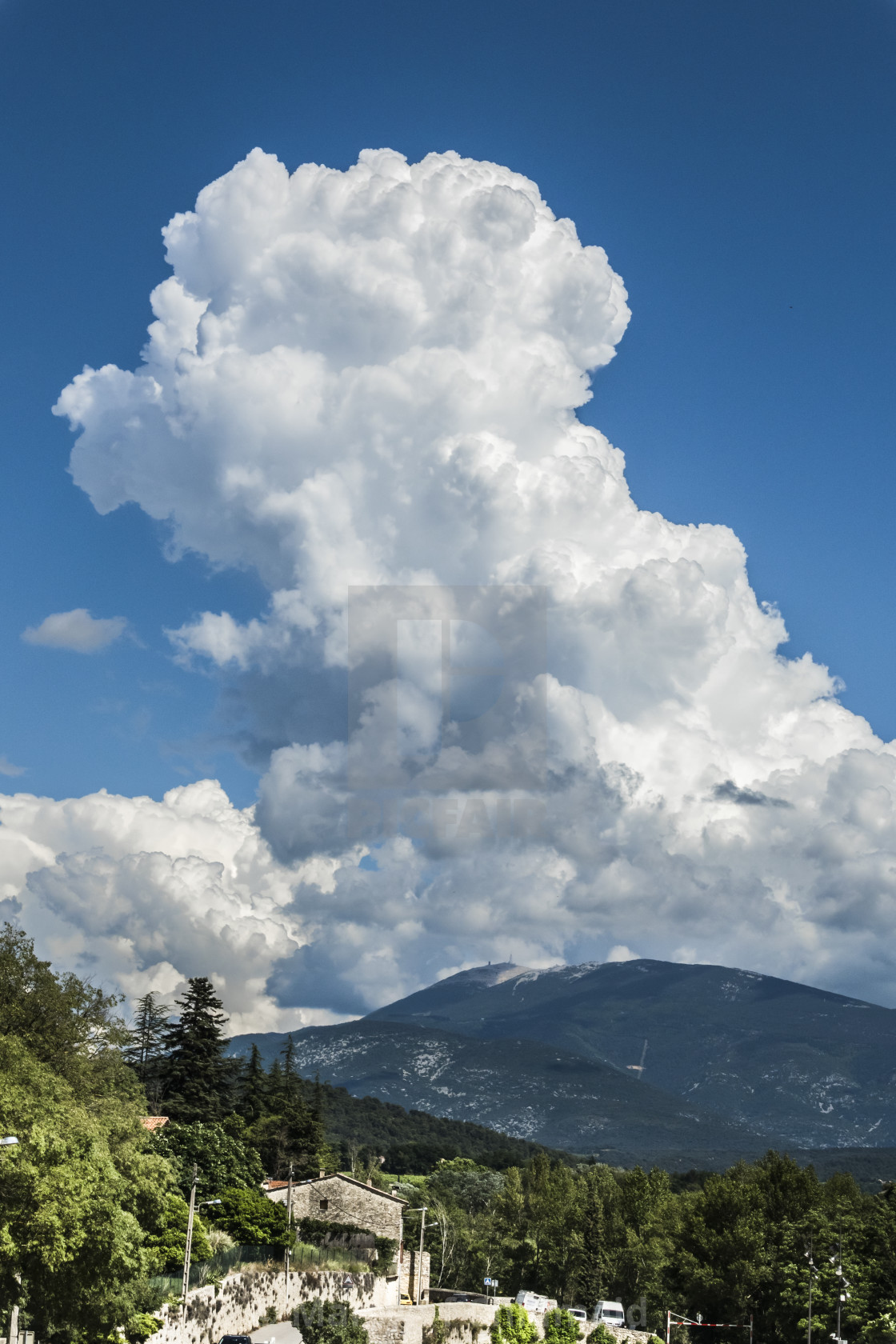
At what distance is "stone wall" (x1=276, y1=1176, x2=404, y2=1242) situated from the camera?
84.2 meters

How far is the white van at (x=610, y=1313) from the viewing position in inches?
2926

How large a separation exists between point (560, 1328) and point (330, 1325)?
16.2m

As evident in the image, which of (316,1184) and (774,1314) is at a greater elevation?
(316,1184)

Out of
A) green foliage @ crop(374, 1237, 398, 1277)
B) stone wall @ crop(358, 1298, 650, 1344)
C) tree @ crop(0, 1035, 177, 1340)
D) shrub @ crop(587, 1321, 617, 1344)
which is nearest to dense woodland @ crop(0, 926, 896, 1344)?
tree @ crop(0, 1035, 177, 1340)

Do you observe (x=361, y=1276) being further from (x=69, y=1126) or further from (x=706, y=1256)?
(x=69, y=1126)

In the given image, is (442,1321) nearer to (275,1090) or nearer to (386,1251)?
(386,1251)

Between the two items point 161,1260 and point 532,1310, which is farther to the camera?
point 532,1310

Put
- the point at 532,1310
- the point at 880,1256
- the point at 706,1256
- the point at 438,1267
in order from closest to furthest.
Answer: the point at 532,1310, the point at 880,1256, the point at 706,1256, the point at 438,1267

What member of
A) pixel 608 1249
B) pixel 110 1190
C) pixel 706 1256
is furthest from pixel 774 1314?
pixel 110 1190

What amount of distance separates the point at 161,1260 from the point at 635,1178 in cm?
5516

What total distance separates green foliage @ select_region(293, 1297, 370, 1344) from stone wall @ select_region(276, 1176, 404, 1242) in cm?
2232

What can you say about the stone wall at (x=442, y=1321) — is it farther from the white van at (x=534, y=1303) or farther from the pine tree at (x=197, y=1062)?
the pine tree at (x=197, y=1062)

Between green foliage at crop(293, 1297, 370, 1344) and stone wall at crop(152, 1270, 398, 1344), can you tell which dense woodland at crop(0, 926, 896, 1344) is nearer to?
stone wall at crop(152, 1270, 398, 1344)

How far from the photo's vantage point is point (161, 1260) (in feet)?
198
